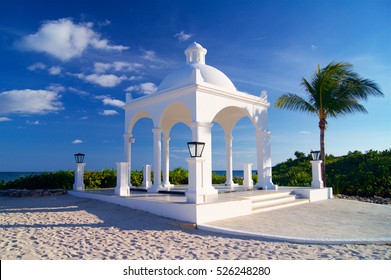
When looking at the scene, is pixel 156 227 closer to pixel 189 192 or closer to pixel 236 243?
pixel 189 192

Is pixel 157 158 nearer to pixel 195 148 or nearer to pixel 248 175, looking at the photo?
pixel 195 148

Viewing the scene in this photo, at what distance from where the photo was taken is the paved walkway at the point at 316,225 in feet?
19.1

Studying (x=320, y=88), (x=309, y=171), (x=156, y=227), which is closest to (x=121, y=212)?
(x=156, y=227)

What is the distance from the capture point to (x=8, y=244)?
559 cm

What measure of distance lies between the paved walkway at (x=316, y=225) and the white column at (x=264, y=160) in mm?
2596

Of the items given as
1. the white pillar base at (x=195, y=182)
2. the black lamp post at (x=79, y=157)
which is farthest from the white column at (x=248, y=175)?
the black lamp post at (x=79, y=157)

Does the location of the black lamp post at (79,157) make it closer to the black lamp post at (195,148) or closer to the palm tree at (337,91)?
the black lamp post at (195,148)

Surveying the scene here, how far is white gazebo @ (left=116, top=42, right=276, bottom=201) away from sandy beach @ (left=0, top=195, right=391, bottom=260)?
5.64 feet

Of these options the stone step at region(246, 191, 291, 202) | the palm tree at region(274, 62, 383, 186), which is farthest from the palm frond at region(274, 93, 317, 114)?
the stone step at region(246, 191, 291, 202)

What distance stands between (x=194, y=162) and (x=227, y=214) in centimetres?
165

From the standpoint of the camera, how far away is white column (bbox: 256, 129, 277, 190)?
12070 millimetres

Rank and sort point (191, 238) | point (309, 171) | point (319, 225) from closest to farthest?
point (191, 238)
point (319, 225)
point (309, 171)

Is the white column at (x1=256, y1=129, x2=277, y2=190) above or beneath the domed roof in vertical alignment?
beneath

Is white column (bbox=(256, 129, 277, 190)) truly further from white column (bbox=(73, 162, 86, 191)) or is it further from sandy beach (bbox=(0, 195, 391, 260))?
white column (bbox=(73, 162, 86, 191))
